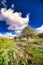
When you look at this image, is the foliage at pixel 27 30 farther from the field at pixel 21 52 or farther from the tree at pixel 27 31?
the field at pixel 21 52

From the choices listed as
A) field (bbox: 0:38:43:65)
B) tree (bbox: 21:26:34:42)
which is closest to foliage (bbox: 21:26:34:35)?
tree (bbox: 21:26:34:42)

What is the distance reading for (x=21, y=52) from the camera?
271 cm

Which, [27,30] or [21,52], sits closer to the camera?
[21,52]

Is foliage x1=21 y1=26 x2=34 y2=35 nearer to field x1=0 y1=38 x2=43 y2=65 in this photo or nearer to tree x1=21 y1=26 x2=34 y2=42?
tree x1=21 y1=26 x2=34 y2=42

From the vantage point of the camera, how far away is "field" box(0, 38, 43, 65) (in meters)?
2.61

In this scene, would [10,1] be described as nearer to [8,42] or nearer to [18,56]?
[8,42]

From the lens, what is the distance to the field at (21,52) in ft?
8.57

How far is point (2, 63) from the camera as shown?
99.8 inches

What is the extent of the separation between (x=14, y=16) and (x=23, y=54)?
1.79 feet

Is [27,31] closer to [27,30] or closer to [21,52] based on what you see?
[27,30]

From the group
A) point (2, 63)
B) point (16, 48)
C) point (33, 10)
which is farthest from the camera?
point (33, 10)

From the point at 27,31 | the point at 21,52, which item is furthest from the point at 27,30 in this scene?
the point at 21,52

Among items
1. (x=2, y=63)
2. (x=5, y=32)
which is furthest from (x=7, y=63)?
(x=5, y=32)

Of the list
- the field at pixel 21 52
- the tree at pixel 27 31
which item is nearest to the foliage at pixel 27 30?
the tree at pixel 27 31
